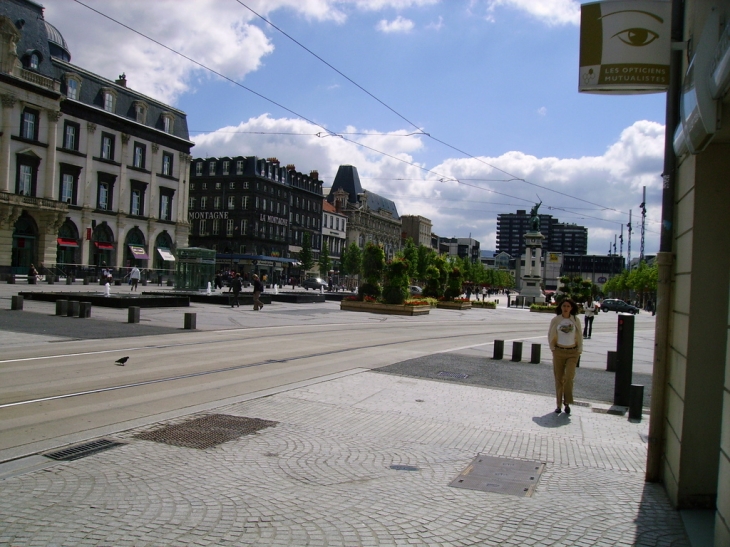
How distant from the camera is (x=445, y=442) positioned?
742 centimetres

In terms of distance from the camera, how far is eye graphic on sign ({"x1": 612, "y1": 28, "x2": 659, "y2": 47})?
6285 mm

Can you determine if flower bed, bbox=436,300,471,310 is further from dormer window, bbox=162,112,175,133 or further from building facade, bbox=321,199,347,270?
building facade, bbox=321,199,347,270

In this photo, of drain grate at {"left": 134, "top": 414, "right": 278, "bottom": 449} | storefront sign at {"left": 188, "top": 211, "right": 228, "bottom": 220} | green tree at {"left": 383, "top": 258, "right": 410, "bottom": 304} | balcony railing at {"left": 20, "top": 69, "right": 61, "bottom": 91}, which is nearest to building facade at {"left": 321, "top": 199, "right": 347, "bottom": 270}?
storefront sign at {"left": 188, "top": 211, "right": 228, "bottom": 220}

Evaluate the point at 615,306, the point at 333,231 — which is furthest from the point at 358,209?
the point at 615,306

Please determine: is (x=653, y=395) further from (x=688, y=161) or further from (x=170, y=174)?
(x=170, y=174)

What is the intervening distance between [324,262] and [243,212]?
19272 mm

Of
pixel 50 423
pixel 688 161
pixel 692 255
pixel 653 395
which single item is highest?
pixel 688 161

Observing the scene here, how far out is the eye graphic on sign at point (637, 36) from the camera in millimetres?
6285

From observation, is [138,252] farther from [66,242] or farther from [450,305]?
[450,305]

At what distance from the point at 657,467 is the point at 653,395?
728mm

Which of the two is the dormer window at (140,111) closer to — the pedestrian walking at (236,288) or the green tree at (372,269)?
the green tree at (372,269)

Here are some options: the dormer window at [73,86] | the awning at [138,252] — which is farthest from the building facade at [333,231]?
the dormer window at [73,86]

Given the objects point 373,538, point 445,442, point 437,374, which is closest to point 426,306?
point 437,374

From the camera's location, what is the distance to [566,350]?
31.3 feet
